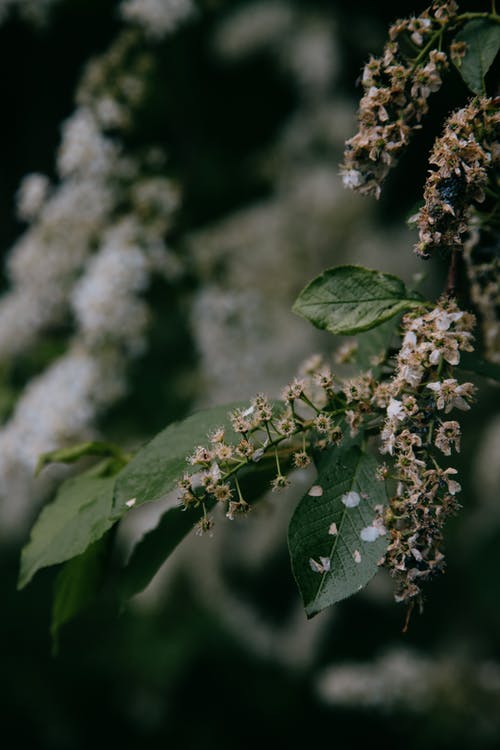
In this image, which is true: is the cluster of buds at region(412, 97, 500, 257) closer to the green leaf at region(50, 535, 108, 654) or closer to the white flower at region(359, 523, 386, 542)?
the white flower at region(359, 523, 386, 542)

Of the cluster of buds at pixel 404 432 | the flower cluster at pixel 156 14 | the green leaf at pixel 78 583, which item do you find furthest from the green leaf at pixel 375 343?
the flower cluster at pixel 156 14

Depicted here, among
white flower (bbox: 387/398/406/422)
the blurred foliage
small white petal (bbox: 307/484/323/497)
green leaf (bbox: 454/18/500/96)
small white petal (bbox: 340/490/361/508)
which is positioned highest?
the blurred foliage

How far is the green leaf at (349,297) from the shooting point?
704 mm

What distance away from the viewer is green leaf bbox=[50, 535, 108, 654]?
0.89m

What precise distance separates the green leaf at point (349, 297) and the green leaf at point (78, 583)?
359 millimetres

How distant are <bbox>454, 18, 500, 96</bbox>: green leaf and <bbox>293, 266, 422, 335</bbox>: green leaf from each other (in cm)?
18

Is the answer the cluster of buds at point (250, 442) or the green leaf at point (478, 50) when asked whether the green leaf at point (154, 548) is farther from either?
the green leaf at point (478, 50)

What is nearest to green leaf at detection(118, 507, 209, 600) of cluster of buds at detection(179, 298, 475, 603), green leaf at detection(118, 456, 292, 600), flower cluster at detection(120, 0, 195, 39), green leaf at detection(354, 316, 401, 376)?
green leaf at detection(118, 456, 292, 600)

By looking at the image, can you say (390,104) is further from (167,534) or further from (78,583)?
(78,583)

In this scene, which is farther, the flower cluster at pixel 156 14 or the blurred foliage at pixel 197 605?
the blurred foliage at pixel 197 605

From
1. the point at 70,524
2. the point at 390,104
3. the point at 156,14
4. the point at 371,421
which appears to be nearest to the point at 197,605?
the point at 156,14

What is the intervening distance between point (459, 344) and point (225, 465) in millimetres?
219

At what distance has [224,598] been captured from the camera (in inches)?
104

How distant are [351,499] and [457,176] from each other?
276 millimetres
